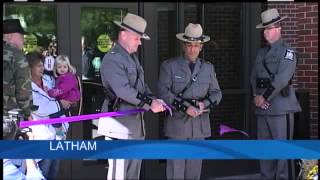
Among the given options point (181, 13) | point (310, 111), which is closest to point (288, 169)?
point (310, 111)

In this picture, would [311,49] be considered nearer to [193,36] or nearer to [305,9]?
[305,9]

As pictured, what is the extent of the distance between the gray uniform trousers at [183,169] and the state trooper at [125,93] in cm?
43

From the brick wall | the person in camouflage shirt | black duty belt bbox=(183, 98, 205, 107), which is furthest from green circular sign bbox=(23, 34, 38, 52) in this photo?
the brick wall

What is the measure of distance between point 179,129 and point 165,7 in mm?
1924

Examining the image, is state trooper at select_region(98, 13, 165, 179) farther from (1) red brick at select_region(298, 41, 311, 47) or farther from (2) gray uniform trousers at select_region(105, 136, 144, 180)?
(1) red brick at select_region(298, 41, 311, 47)

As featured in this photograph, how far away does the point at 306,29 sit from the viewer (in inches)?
292

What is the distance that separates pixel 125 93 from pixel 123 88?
0.17 feet

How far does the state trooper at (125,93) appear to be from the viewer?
5520 mm

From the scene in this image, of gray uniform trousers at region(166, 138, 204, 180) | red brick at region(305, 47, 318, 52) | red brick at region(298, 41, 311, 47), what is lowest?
gray uniform trousers at region(166, 138, 204, 180)

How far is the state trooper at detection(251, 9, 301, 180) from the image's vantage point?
20.2 feet

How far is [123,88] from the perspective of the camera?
5.47m

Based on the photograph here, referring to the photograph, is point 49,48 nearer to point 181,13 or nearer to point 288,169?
point 181,13

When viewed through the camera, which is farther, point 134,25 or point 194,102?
point 194,102

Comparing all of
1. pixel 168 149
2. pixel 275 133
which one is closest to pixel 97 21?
pixel 275 133
